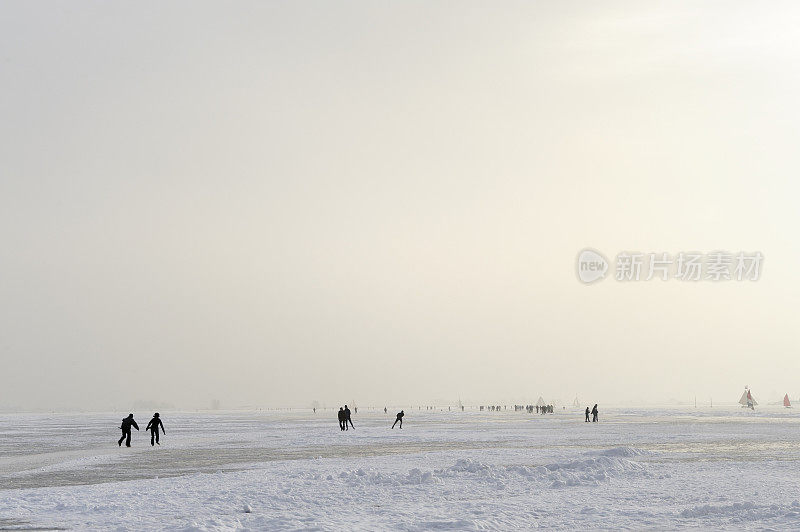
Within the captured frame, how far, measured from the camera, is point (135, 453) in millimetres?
31641

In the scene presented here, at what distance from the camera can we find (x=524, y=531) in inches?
492

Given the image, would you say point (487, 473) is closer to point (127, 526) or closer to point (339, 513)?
point (339, 513)

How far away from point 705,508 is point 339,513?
23.0ft

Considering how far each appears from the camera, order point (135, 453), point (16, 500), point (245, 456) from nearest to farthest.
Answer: point (16, 500) < point (245, 456) < point (135, 453)

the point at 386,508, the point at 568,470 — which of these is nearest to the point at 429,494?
the point at 386,508

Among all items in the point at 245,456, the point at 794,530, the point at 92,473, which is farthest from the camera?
the point at 245,456

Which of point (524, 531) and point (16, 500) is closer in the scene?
point (524, 531)

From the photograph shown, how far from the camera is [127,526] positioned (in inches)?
518

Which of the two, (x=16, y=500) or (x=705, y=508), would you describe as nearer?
(x=705, y=508)

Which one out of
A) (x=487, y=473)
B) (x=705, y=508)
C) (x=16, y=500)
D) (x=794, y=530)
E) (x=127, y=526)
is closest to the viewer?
(x=794, y=530)

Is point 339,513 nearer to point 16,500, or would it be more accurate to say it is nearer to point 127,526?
point 127,526

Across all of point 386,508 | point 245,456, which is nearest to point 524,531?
point 386,508

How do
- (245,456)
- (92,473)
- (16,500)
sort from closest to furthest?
(16,500) → (92,473) → (245,456)

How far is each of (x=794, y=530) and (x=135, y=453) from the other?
2654 centimetres
